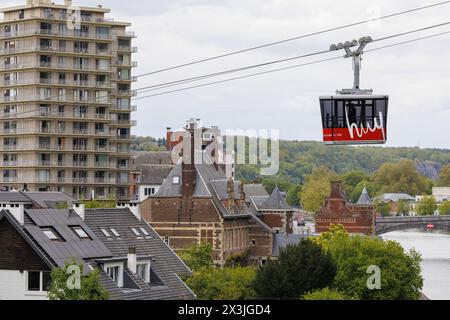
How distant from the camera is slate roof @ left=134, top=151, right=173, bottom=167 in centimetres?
16804

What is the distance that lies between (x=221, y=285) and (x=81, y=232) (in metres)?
6.94

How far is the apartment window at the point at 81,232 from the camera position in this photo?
2138 inches

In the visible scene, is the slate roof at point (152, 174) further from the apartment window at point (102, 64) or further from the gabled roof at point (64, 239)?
the gabled roof at point (64, 239)

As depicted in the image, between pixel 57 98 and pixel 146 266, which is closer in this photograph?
pixel 146 266

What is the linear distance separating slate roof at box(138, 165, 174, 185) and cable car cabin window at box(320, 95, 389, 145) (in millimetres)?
116994

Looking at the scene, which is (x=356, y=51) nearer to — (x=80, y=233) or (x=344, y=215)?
(x=80, y=233)

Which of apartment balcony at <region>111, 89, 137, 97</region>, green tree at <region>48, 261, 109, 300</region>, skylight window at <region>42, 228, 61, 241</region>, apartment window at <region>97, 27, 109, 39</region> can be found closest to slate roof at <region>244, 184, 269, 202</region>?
apartment balcony at <region>111, 89, 137, 97</region>

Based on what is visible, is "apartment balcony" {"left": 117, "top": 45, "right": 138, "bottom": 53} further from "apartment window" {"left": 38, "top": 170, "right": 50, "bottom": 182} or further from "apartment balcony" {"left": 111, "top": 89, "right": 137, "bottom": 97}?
"apartment window" {"left": 38, "top": 170, "right": 50, "bottom": 182}

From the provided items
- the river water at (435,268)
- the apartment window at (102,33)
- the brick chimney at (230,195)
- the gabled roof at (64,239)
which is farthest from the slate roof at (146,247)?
the apartment window at (102,33)

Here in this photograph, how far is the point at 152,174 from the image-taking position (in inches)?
6181

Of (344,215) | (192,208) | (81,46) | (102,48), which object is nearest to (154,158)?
(344,215)

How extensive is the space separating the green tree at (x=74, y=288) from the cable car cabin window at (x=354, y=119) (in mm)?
11261
